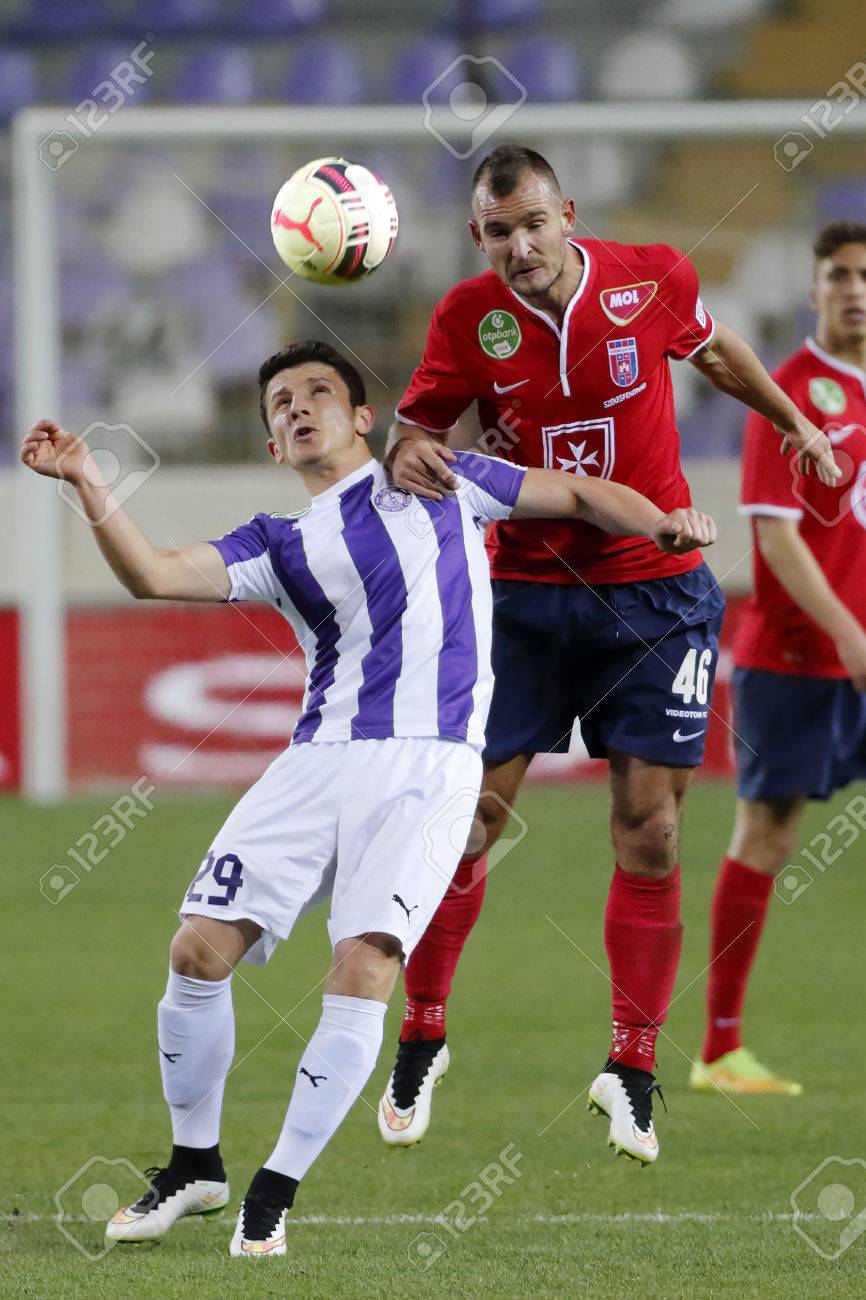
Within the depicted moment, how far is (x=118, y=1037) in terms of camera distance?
6.34 m

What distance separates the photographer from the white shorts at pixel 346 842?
3900 millimetres

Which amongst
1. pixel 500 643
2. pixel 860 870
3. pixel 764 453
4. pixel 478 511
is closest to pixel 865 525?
pixel 764 453

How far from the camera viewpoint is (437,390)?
4.58 m

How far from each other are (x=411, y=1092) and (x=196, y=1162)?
0.79 meters

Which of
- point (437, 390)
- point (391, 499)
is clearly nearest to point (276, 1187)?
point (391, 499)

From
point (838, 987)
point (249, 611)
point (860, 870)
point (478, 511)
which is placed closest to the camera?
point (478, 511)

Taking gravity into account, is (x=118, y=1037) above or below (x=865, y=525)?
below

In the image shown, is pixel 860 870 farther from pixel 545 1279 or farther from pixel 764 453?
pixel 545 1279

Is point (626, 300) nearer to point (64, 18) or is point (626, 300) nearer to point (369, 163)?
point (369, 163)

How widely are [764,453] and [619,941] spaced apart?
1611 mm

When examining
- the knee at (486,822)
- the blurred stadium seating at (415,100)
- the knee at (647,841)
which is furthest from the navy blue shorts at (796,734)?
the blurred stadium seating at (415,100)

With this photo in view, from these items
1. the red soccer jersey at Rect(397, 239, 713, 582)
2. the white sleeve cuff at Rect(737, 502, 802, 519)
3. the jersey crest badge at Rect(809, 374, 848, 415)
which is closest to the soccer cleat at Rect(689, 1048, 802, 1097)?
the white sleeve cuff at Rect(737, 502, 802, 519)

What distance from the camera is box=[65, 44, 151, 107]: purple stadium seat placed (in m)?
15.1

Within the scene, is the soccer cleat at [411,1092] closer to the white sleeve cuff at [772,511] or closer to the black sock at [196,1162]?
the black sock at [196,1162]
